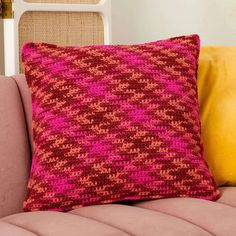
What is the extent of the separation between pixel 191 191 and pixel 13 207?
1.43ft

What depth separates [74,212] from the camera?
5.09 feet

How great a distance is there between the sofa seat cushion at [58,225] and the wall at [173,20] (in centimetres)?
230

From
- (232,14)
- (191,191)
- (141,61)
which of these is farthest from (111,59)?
(232,14)

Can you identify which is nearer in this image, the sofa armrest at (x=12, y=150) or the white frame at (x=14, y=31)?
the sofa armrest at (x=12, y=150)

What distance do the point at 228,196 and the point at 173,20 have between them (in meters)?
2.27

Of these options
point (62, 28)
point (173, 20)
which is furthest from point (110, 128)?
point (173, 20)

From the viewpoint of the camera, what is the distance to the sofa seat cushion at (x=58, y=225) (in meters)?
1.33

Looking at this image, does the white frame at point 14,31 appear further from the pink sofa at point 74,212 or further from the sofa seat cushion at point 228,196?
the sofa seat cushion at point 228,196

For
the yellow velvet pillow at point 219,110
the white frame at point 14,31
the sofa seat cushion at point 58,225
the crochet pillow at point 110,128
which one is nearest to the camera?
the sofa seat cushion at point 58,225

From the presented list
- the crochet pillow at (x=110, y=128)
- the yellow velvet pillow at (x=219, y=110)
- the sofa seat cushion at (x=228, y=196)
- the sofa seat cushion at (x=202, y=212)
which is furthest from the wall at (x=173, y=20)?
the sofa seat cushion at (x=202, y=212)

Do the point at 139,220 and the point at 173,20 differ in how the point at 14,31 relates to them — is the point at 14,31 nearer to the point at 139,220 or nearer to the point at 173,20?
the point at 173,20

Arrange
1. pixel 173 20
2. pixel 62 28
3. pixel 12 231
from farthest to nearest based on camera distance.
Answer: pixel 173 20 → pixel 62 28 → pixel 12 231

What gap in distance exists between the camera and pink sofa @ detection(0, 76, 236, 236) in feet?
4.45

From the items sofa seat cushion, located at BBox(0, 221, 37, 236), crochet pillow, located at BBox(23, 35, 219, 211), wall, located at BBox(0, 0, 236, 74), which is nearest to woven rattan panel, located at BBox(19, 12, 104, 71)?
wall, located at BBox(0, 0, 236, 74)
